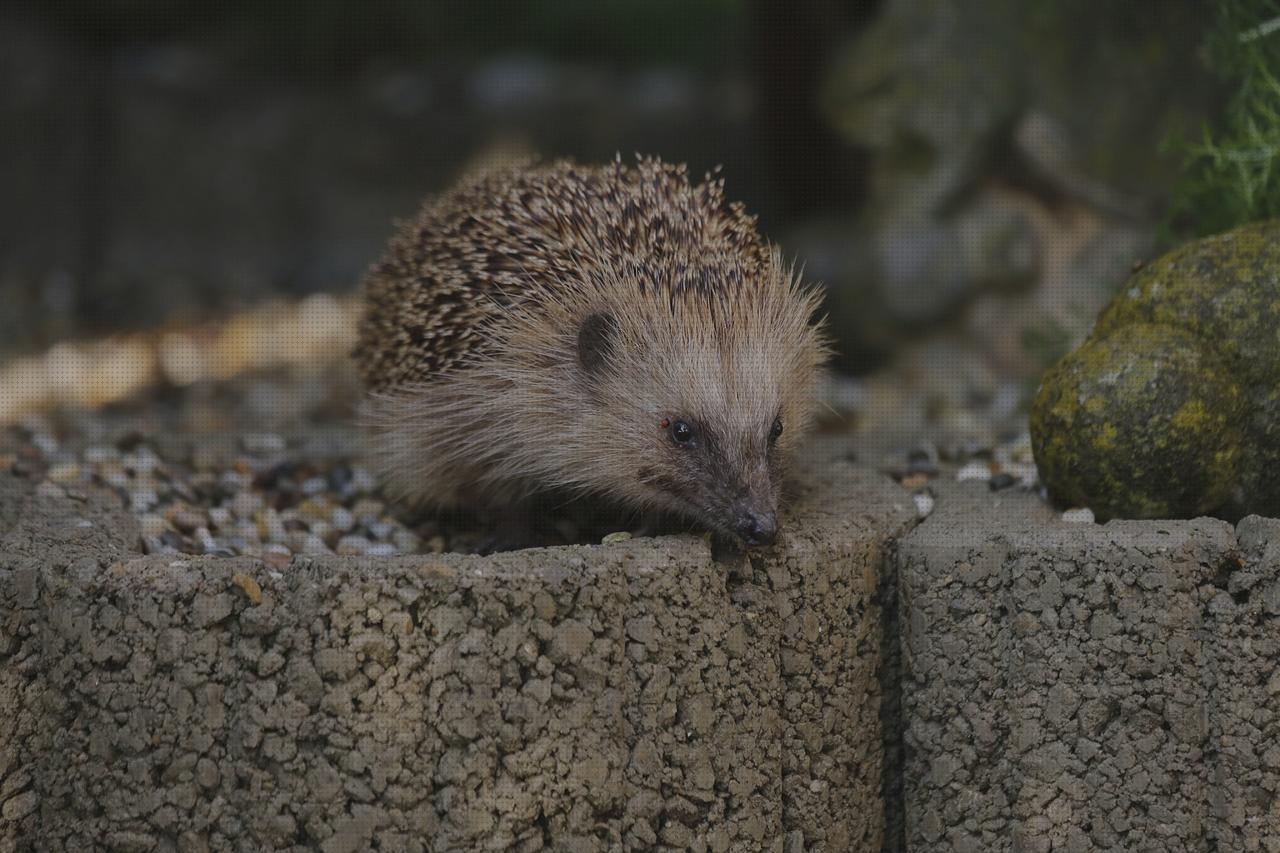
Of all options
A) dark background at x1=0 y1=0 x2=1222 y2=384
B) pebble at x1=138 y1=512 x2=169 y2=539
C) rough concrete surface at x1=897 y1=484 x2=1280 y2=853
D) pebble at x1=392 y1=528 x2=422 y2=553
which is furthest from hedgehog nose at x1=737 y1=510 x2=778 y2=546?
dark background at x1=0 y1=0 x2=1222 y2=384

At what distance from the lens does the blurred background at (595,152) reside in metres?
8.84

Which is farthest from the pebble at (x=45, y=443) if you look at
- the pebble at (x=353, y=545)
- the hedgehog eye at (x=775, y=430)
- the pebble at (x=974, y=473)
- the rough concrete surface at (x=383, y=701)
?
the pebble at (x=974, y=473)

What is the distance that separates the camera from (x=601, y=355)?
5.58 meters

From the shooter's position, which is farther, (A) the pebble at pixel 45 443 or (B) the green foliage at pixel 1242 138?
(A) the pebble at pixel 45 443

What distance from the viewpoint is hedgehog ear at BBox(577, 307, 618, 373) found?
5547 millimetres

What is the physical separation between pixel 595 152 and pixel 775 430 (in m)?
7.69

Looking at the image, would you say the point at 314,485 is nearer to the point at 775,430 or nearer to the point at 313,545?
the point at 313,545

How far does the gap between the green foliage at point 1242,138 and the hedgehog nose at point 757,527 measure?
9.77 feet

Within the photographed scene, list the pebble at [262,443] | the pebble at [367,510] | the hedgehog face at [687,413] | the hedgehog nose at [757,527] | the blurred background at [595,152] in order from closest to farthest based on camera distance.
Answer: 1. the hedgehog nose at [757,527]
2. the hedgehog face at [687,413]
3. the pebble at [367,510]
4. the pebble at [262,443]
5. the blurred background at [595,152]

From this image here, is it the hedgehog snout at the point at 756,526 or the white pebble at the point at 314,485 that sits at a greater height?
the white pebble at the point at 314,485

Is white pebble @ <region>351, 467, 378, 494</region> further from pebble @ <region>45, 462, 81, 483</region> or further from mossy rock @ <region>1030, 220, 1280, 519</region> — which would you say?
mossy rock @ <region>1030, 220, 1280, 519</region>

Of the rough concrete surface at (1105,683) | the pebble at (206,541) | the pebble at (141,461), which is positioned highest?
the pebble at (141,461)

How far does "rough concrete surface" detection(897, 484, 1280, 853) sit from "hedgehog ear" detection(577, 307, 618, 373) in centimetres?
140

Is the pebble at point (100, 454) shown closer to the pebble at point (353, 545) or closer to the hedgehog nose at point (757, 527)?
the pebble at point (353, 545)
